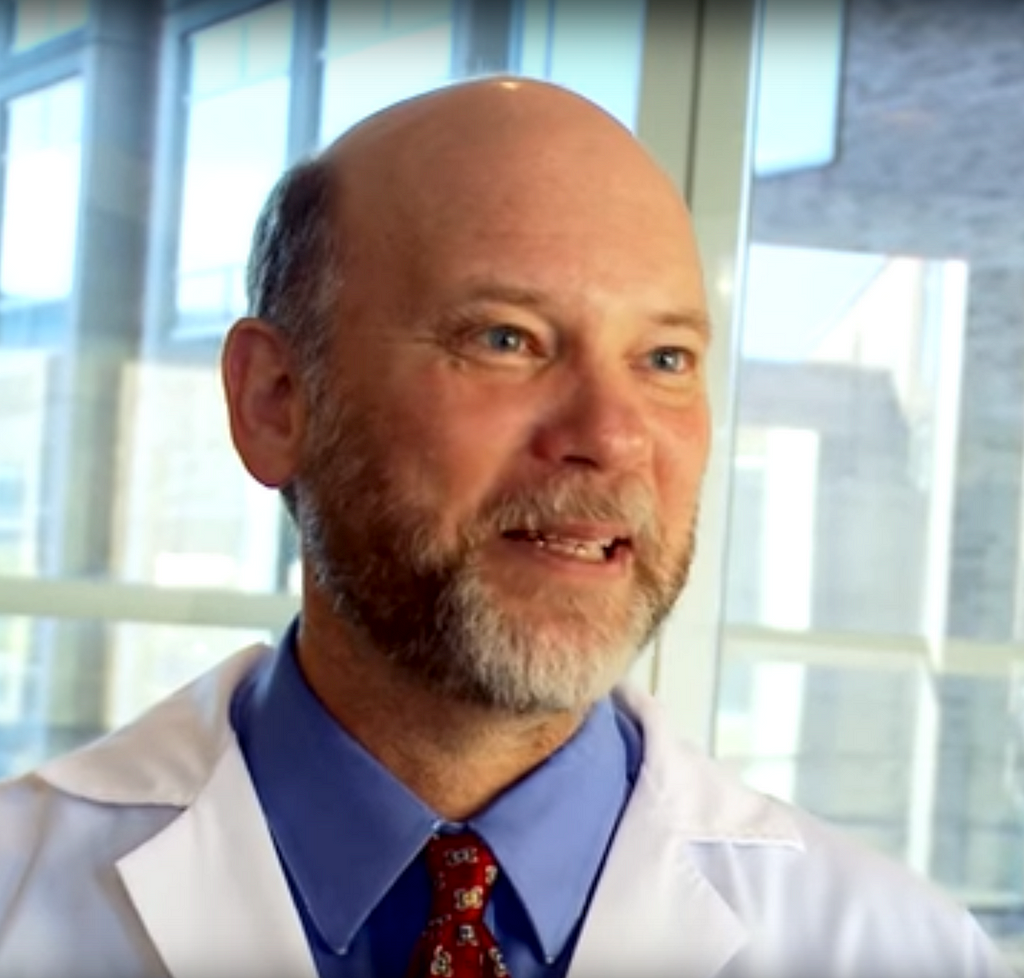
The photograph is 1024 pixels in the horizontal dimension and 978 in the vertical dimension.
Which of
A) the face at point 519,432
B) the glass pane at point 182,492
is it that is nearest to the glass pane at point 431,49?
the glass pane at point 182,492

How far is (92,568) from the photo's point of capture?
1.53 m

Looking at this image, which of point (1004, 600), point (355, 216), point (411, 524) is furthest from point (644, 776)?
point (1004, 600)

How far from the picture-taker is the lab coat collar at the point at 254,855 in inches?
30.1

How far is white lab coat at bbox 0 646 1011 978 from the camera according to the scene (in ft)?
2.51

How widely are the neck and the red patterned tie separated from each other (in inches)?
1.0

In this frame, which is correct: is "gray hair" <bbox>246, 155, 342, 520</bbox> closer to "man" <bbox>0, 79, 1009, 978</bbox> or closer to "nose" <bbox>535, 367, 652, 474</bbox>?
"man" <bbox>0, 79, 1009, 978</bbox>

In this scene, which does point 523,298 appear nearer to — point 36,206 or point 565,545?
point 565,545

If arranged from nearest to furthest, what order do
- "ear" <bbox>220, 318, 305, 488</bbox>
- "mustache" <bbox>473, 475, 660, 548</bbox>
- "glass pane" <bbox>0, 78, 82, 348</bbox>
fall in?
1. "mustache" <bbox>473, 475, 660, 548</bbox>
2. "ear" <bbox>220, 318, 305, 488</bbox>
3. "glass pane" <bbox>0, 78, 82, 348</bbox>

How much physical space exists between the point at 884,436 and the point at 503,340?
3.14ft

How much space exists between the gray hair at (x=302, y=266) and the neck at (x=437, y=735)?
11cm

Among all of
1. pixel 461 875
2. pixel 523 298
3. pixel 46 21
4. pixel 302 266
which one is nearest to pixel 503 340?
pixel 523 298

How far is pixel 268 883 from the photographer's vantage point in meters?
0.77

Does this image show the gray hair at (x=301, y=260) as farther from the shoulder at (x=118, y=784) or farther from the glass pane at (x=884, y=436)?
the glass pane at (x=884, y=436)

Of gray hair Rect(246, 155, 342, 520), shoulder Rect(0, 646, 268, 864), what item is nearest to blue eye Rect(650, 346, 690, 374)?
gray hair Rect(246, 155, 342, 520)
